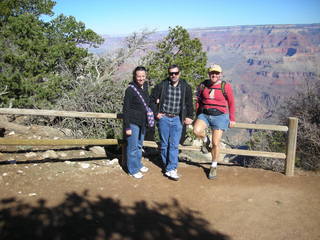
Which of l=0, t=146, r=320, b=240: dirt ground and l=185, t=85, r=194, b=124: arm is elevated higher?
l=185, t=85, r=194, b=124: arm

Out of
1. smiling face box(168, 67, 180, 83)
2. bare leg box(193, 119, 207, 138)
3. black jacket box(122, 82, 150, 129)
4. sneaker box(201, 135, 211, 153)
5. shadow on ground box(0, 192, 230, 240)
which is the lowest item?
shadow on ground box(0, 192, 230, 240)

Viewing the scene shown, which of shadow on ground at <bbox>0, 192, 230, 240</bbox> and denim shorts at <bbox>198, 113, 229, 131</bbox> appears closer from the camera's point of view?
shadow on ground at <bbox>0, 192, 230, 240</bbox>

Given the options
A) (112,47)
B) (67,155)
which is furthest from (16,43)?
(67,155)

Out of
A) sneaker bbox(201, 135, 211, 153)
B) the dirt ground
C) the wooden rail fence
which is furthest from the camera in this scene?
sneaker bbox(201, 135, 211, 153)

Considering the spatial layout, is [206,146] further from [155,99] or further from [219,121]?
[155,99]

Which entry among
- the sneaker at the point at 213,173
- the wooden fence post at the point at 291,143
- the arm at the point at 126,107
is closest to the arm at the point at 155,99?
the arm at the point at 126,107

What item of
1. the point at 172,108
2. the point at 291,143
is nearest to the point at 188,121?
the point at 172,108

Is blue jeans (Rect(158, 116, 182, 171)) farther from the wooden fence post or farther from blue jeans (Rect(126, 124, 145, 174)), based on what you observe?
the wooden fence post

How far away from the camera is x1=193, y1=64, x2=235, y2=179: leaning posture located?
454 cm

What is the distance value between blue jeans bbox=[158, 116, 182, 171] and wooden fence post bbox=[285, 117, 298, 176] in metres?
1.97

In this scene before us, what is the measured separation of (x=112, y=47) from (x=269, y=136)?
24.0 ft

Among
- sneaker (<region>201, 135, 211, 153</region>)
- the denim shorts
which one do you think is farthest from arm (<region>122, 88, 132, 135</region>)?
sneaker (<region>201, 135, 211, 153</region>)

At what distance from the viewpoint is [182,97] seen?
179 inches

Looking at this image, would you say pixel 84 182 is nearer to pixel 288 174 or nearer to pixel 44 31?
pixel 288 174
